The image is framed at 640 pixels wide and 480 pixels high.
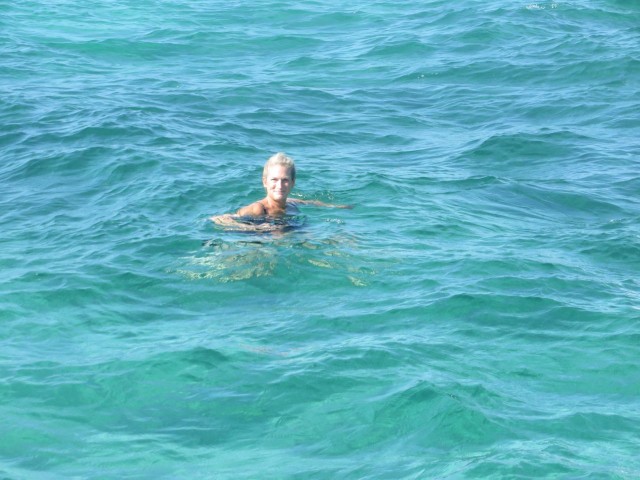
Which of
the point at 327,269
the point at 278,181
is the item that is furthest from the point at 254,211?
the point at 327,269

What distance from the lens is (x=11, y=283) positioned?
1045cm

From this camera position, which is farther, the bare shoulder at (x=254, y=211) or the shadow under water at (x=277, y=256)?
the bare shoulder at (x=254, y=211)

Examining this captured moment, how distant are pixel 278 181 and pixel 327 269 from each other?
119 cm

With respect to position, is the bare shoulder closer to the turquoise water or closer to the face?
the face

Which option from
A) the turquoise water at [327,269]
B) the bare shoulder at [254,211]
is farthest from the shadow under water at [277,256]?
the bare shoulder at [254,211]

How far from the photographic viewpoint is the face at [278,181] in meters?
11.2

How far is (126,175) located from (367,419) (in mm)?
6787

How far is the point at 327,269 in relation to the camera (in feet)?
34.9

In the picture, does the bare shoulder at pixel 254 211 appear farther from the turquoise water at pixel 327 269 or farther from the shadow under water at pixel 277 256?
the turquoise water at pixel 327 269

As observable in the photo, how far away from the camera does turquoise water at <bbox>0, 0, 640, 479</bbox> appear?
776cm

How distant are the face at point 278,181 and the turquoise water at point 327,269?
47cm

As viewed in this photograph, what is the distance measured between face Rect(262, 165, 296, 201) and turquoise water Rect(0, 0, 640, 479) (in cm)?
47

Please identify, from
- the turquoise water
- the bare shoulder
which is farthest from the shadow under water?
the bare shoulder

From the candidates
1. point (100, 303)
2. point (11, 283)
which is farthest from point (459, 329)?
point (11, 283)
